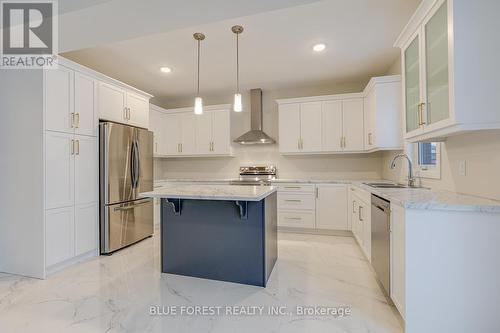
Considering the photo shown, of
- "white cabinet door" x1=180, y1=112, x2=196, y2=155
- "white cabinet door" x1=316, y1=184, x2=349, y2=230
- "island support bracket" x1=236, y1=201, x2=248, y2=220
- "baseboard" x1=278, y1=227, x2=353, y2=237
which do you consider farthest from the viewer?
"white cabinet door" x1=180, y1=112, x2=196, y2=155

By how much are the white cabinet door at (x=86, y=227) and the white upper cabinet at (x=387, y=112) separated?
3.78 metres

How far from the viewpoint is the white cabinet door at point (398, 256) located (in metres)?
1.62

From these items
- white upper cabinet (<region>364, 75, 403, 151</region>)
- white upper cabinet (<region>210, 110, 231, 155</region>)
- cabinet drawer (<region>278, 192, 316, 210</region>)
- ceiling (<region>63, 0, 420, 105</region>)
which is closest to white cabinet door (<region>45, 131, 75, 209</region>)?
ceiling (<region>63, 0, 420, 105</region>)

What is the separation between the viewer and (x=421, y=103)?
1965 mm

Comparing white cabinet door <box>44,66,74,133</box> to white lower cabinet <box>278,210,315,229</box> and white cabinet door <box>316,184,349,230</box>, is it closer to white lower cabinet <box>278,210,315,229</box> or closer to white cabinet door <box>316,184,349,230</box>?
white lower cabinet <box>278,210,315,229</box>

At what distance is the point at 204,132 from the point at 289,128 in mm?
1675

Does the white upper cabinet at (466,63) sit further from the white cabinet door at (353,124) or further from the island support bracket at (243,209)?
the white cabinet door at (353,124)

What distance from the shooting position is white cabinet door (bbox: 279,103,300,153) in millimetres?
4301

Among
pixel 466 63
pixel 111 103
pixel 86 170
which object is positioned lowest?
pixel 86 170

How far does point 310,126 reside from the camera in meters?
4.23

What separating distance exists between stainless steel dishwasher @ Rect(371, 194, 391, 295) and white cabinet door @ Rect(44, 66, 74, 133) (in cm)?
328

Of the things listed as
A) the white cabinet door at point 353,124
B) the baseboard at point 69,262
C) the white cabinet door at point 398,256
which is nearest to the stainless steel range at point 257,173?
the white cabinet door at point 353,124

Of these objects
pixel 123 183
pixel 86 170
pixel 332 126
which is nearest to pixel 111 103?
pixel 86 170

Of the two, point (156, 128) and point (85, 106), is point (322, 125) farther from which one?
point (85, 106)
